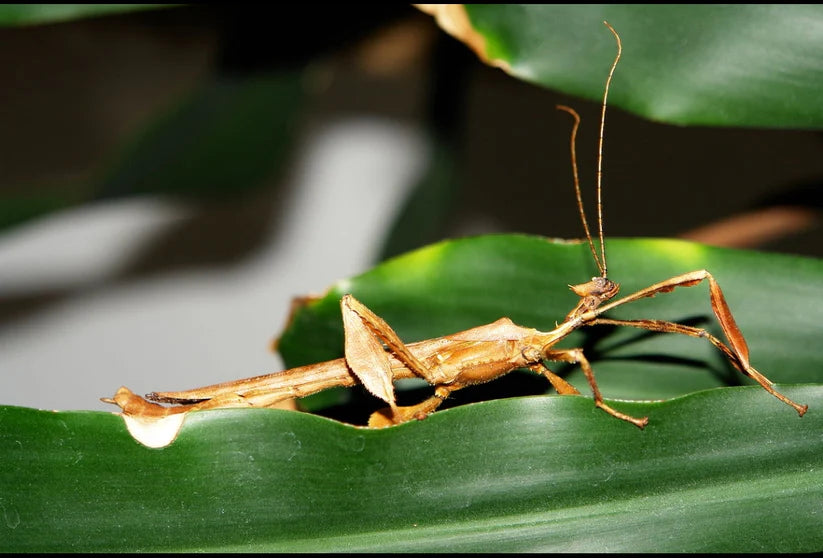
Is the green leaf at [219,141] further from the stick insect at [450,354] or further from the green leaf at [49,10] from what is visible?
the stick insect at [450,354]

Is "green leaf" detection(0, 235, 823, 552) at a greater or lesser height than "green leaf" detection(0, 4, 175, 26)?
lesser

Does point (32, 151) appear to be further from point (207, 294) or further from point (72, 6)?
point (72, 6)

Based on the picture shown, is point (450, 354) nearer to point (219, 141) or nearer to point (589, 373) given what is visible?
point (589, 373)

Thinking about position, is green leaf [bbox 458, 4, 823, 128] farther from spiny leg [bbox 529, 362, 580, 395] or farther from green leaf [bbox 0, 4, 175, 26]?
green leaf [bbox 0, 4, 175, 26]

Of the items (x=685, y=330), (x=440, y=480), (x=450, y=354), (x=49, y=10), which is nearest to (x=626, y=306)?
(x=685, y=330)

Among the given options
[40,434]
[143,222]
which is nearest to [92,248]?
[143,222]

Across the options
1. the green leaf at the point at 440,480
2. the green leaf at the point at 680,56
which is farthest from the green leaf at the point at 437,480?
the green leaf at the point at 680,56

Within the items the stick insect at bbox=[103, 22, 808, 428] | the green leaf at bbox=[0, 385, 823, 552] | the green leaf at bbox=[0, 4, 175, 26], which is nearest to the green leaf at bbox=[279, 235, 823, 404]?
the stick insect at bbox=[103, 22, 808, 428]
